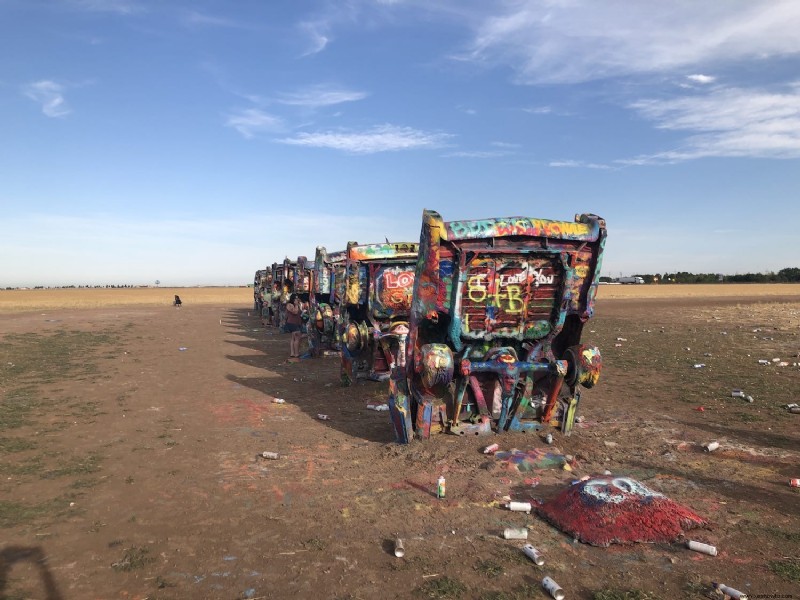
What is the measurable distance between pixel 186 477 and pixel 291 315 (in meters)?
14.5

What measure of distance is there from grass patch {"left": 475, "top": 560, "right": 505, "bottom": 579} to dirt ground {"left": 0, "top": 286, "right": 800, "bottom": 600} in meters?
0.03

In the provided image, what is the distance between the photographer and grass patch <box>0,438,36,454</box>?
685cm

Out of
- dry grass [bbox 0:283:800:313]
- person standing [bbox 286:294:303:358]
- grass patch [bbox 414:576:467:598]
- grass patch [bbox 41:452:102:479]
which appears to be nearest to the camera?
grass patch [bbox 414:576:467:598]

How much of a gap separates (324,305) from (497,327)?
8.50 meters

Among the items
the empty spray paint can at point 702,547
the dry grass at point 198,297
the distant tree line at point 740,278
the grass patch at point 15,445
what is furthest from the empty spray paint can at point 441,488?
the distant tree line at point 740,278

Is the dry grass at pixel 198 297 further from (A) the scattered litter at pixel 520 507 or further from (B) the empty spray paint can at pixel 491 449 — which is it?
(A) the scattered litter at pixel 520 507

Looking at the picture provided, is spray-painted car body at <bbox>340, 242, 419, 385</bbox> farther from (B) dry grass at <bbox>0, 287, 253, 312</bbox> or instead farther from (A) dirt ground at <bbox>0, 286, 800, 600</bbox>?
(B) dry grass at <bbox>0, 287, 253, 312</bbox>

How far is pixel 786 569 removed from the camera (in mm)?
3773

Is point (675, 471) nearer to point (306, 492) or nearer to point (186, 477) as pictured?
point (306, 492)

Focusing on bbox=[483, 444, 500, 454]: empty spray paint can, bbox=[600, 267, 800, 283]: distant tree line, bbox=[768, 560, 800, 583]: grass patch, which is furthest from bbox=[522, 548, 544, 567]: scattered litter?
bbox=[600, 267, 800, 283]: distant tree line

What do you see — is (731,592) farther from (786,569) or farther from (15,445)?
(15,445)

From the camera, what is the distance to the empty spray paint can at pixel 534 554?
392 cm

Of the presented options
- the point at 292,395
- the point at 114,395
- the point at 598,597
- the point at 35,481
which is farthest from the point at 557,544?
the point at 114,395

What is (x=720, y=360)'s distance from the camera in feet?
43.1
